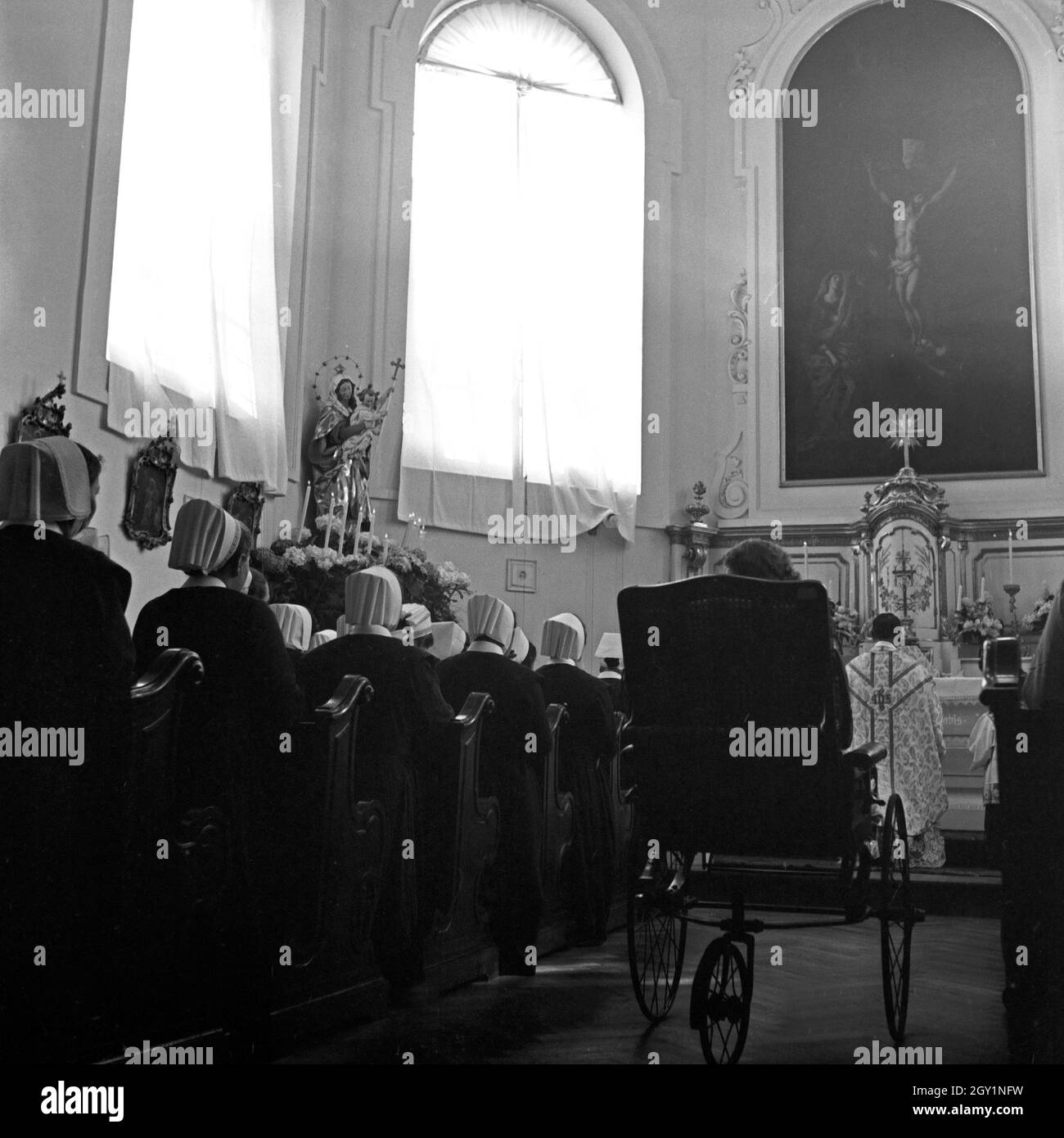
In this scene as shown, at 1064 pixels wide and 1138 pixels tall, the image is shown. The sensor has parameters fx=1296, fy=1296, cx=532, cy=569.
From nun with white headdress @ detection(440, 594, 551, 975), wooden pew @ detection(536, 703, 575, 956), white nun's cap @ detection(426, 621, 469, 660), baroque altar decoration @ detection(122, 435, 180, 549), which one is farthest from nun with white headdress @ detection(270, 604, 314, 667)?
baroque altar decoration @ detection(122, 435, 180, 549)

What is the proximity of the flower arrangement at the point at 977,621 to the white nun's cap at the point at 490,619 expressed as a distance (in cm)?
638

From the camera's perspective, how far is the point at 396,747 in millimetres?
4195

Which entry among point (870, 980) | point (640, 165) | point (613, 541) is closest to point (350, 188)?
point (640, 165)

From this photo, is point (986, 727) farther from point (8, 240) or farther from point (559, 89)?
point (559, 89)

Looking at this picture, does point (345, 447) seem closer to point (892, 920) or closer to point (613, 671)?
point (613, 671)

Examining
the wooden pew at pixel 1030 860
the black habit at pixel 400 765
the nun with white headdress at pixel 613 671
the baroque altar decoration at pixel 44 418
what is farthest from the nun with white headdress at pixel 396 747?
the baroque altar decoration at pixel 44 418

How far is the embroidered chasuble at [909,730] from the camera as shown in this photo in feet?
24.1

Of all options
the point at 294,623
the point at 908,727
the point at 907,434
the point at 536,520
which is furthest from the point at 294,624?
the point at 907,434

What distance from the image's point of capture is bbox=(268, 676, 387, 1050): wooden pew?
11.9ft

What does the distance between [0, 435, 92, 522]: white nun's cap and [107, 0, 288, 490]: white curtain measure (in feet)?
14.4

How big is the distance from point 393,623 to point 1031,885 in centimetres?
224

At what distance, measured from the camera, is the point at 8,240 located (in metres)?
6.36

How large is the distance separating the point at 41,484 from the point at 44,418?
3.64 meters
